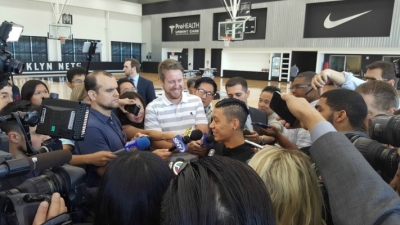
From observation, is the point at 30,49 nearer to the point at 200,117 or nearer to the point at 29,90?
the point at 29,90

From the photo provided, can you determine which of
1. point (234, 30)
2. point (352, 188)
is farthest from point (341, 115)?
point (234, 30)

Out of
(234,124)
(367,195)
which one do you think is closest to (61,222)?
(367,195)

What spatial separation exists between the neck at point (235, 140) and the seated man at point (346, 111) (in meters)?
0.70

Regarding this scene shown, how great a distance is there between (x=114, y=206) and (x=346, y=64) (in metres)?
18.5

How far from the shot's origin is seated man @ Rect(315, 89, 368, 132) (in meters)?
1.71

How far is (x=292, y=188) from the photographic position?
1.12 meters

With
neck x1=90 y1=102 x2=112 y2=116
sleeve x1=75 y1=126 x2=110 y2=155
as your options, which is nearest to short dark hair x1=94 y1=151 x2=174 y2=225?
sleeve x1=75 y1=126 x2=110 y2=155

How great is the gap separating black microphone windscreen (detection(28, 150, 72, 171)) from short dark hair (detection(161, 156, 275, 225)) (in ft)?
1.73

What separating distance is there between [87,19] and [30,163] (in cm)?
2316

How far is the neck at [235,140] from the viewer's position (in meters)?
2.25

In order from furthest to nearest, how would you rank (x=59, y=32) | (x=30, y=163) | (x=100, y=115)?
1. (x=59, y=32)
2. (x=100, y=115)
3. (x=30, y=163)

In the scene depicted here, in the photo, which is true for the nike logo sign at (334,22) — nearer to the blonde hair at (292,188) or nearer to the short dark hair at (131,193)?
the blonde hair at (292,188)

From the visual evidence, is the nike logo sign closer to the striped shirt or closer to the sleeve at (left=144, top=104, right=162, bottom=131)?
the striped shirt

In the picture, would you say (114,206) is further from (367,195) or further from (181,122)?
(181,122)
